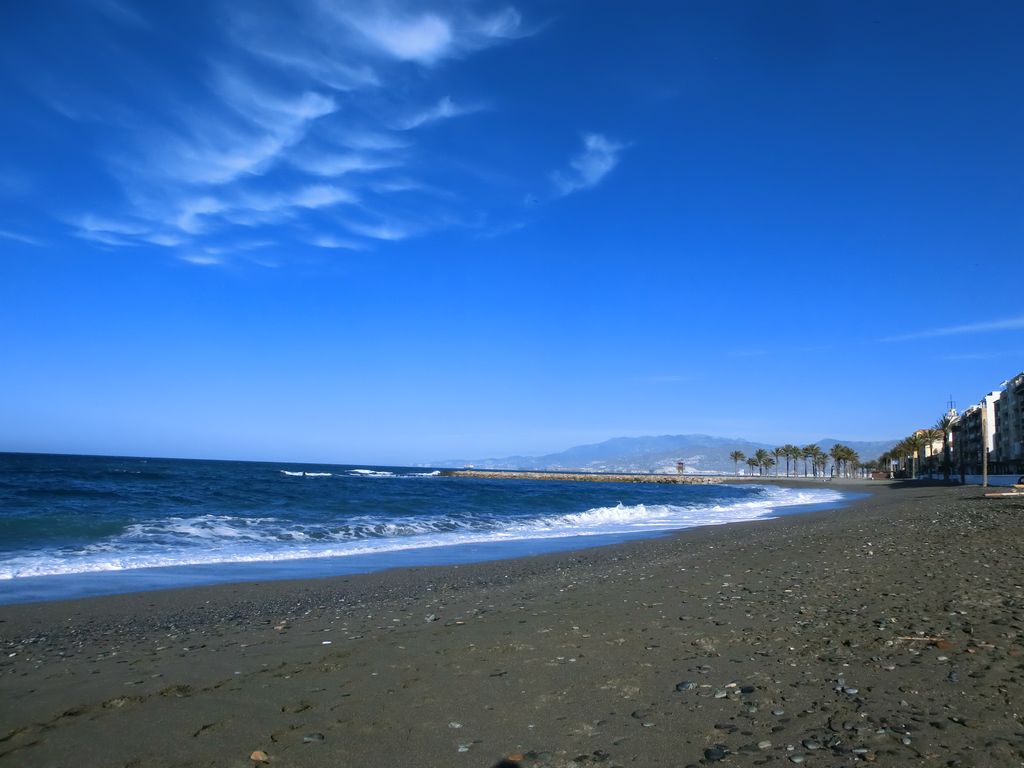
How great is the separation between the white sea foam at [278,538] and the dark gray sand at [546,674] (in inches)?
203

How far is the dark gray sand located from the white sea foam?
5165 mm

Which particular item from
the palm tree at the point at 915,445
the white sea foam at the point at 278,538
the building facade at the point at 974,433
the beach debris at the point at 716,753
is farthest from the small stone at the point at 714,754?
the palm tree at the point at 915,445

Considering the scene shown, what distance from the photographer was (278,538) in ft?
68.9

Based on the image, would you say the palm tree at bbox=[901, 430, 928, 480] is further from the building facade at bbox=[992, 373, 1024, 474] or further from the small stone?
the small stone

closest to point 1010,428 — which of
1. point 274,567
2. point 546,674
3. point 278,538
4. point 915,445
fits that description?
point 915,445

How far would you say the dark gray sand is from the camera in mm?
4488

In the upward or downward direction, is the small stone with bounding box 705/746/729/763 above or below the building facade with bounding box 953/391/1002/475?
below

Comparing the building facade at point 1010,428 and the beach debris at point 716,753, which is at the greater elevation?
the building facade at point 1010,428

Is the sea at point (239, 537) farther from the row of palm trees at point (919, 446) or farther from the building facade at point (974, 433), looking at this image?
the building facade at point (974, 433)

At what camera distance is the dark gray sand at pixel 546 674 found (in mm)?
4488

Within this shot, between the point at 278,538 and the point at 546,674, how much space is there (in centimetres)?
1686

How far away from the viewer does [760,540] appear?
18.1 m

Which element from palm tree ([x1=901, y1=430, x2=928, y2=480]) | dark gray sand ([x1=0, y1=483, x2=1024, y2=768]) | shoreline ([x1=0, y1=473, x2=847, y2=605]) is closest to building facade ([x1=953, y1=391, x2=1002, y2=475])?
palm tree ([x1=901, y1=430, x2=928, y2=480])

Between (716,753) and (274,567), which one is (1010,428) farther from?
(716,753)
